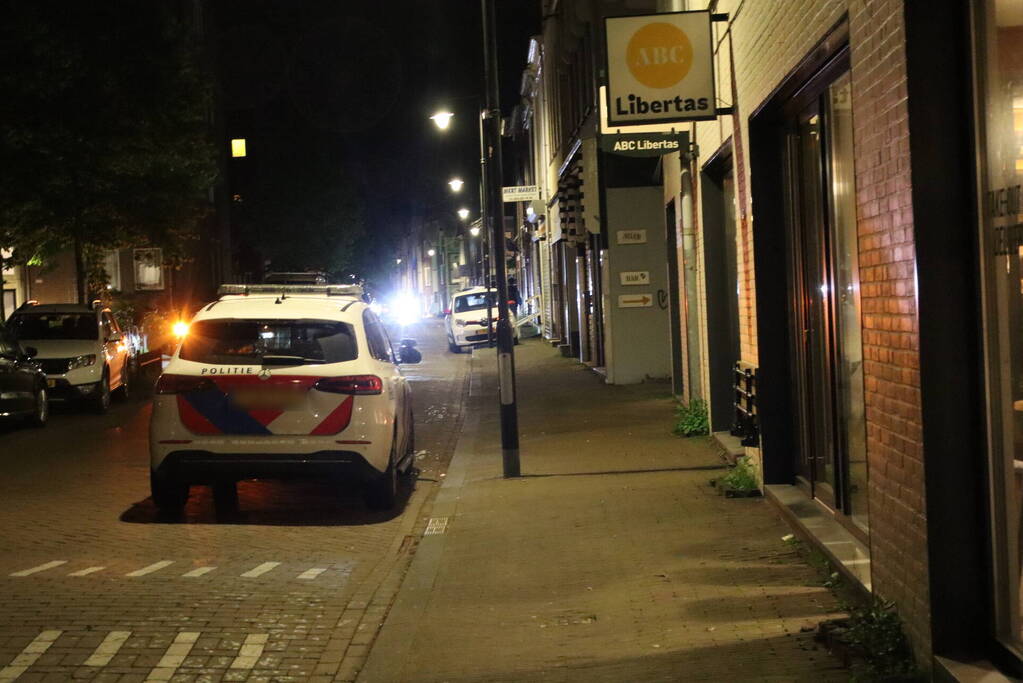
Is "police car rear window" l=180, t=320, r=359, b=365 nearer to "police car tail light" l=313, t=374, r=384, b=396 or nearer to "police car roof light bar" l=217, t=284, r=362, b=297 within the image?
"police car tail light" l=313, t=374, r=384, b=396

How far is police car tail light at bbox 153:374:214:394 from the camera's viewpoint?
10.1m

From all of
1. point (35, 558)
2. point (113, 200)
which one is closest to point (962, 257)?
point (35, 558)

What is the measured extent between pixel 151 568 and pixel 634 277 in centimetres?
1494

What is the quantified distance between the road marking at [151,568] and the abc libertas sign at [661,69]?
5.28 meters

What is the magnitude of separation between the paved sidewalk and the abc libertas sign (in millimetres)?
3243

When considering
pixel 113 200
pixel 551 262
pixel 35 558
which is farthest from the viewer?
pixel 551 262

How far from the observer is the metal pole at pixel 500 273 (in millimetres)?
12680

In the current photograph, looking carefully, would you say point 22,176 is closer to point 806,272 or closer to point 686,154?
point 686,154

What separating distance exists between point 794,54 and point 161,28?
25217 mm

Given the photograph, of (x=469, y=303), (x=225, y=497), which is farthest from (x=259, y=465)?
(x=469, y=303)

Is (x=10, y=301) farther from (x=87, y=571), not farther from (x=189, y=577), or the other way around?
(x=189, y=577)

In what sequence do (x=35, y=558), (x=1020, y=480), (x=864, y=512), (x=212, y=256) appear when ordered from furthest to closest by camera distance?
(x=212, y=256)
(x=35, y=558)
(x=864, y=512)
(x=1020, y=480)

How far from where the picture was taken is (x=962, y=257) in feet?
16.9

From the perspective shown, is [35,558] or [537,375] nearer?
[35,558]
